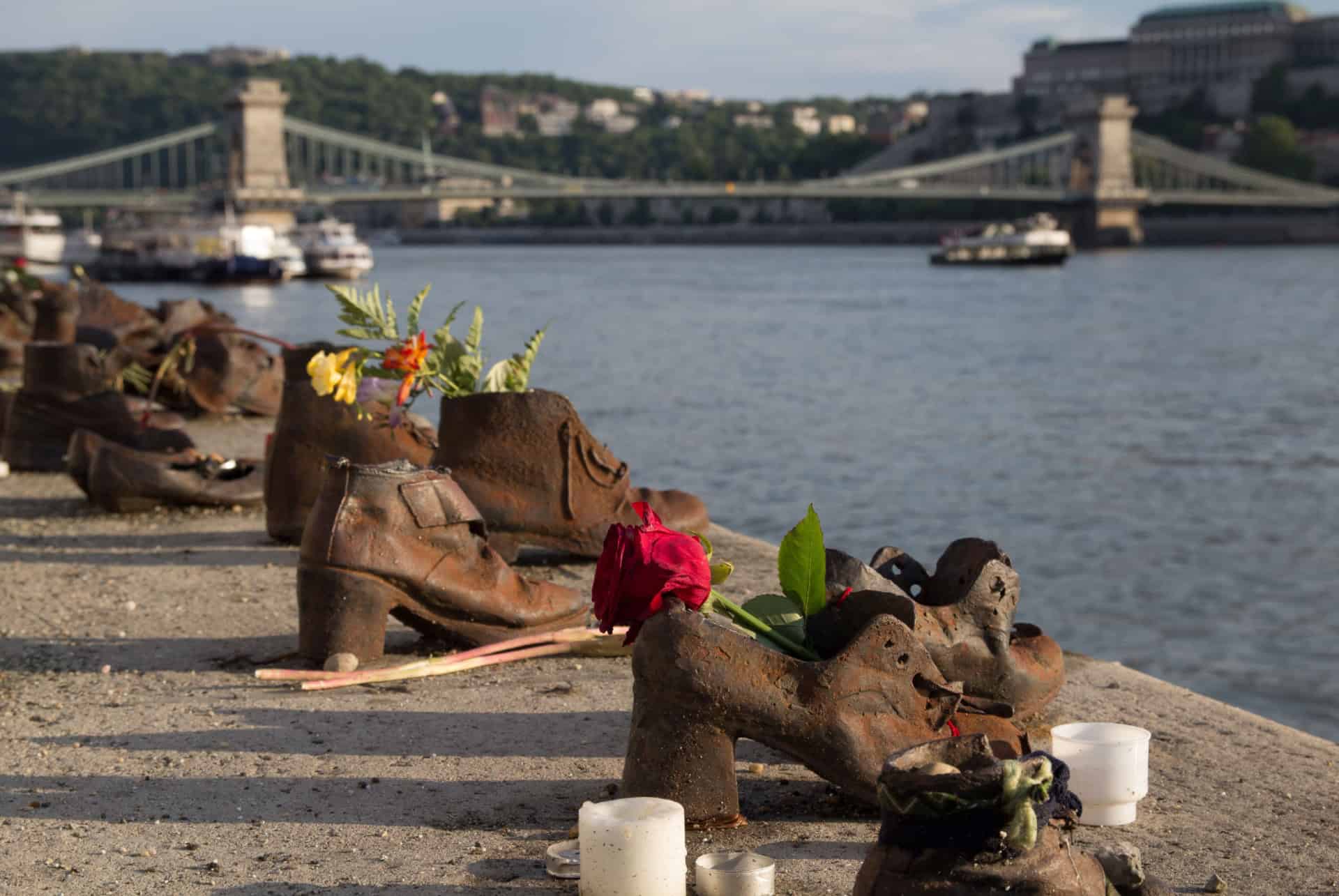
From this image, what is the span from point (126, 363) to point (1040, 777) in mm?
7987

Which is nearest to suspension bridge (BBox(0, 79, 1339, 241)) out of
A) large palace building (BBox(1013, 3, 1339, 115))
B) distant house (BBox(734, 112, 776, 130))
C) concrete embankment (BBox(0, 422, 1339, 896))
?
distant house (BBox(734, 112, 776, 130))

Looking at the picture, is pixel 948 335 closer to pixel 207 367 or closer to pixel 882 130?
pixel 207 367

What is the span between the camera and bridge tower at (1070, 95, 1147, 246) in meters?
92.2

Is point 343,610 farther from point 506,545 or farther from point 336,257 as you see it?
point 336,257

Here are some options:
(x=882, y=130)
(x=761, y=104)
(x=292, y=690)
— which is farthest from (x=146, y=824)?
(x=761, y=104)

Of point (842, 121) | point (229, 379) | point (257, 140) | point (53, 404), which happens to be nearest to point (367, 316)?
point (53, 404)

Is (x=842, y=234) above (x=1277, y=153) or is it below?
below

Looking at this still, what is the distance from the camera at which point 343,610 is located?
438cm

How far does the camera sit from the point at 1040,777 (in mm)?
2623

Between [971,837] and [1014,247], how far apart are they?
243ft

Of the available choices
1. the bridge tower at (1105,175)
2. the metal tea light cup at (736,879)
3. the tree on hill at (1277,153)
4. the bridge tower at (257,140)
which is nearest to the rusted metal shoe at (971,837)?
the metal tea light cup at (736,879)

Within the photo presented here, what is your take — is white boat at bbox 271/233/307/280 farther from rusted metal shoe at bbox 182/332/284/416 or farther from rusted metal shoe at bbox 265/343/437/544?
rusted metal shoe at bbox 265/343/437/544

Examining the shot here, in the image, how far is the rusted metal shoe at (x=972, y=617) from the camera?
11.8 feet

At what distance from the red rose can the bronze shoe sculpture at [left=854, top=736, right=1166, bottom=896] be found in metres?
0.66
